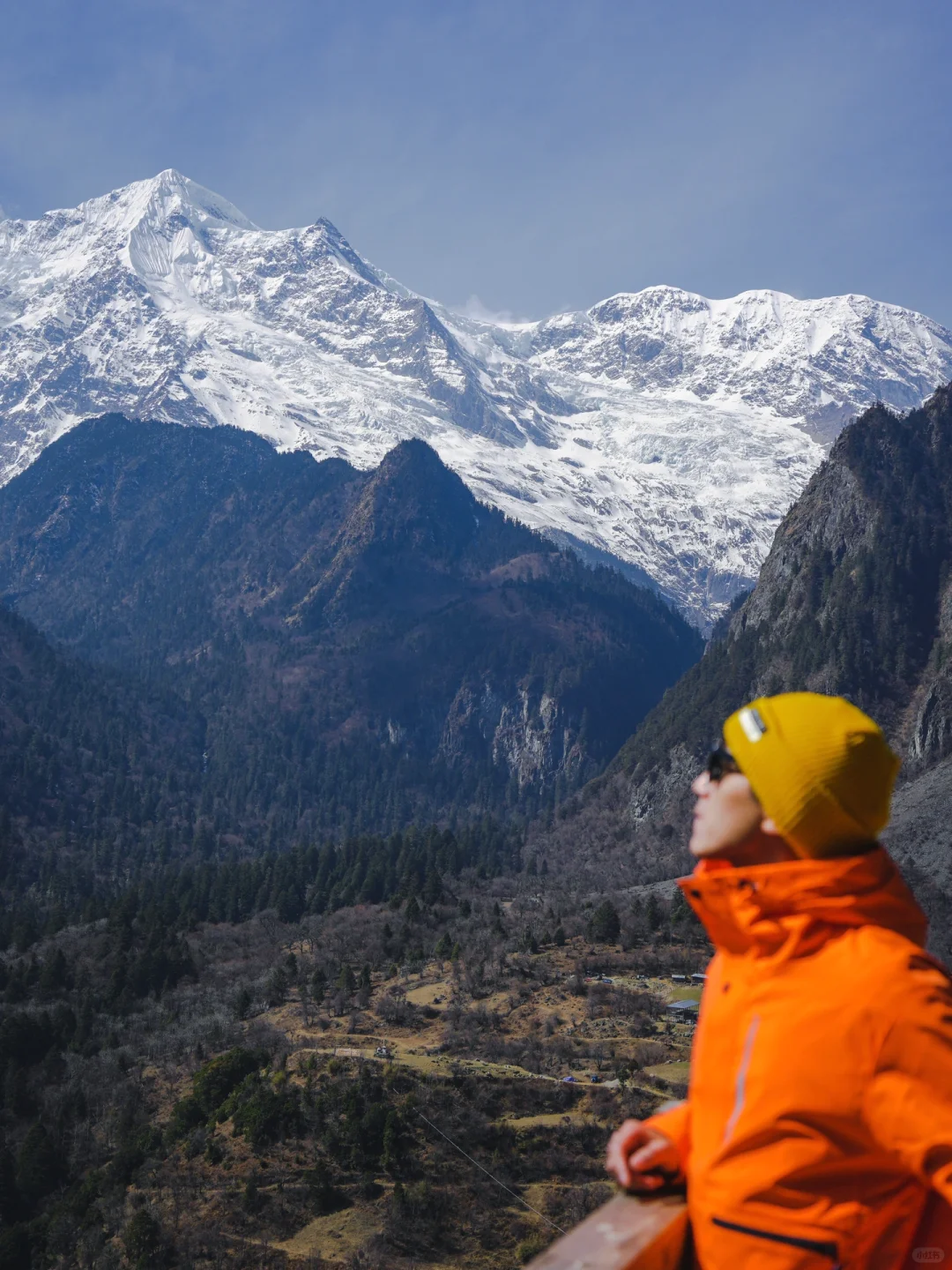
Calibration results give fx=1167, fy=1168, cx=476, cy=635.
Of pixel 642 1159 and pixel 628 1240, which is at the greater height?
pixel 642 1159

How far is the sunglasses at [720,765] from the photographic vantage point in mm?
5086

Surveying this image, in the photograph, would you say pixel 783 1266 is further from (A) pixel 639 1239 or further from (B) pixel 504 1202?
(B) pixel 504 1202

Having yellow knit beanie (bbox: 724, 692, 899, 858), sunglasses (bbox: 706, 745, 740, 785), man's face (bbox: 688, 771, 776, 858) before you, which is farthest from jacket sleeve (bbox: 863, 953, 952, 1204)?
sunglasses (bbox: 706, 745, 740, 785)

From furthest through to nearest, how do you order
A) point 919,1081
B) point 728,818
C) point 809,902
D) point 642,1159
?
point 728,818, point 642,1159, point 809,902, point 919,1081

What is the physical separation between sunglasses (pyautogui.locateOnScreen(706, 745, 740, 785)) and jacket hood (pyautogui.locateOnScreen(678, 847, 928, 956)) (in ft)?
1.36

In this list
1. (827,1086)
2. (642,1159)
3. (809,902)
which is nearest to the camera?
(827,1086)

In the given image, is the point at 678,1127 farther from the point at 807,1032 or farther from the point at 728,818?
the point at 728,818

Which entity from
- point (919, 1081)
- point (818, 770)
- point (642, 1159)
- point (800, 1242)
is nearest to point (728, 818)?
point (818, 770)

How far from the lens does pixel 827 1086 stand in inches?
176

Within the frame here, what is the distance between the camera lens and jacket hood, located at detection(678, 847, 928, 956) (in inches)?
187

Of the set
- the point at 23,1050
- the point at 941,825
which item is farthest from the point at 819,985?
the point at 941,825

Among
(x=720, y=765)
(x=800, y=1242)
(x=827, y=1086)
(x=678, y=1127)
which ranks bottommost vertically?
(x=800, y=1242)

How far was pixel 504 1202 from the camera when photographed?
4066cm

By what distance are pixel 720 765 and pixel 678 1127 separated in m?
1.59
